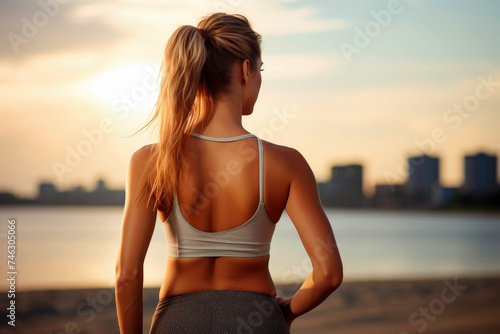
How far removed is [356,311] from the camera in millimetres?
7703

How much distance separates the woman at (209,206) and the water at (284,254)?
8.49 m

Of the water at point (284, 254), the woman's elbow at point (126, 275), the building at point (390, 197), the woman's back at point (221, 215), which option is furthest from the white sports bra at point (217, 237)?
the building at point (390, 197)

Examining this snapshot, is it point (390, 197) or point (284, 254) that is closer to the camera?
point (284, 254)

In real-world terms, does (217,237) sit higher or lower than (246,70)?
lower

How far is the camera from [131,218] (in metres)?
1.36

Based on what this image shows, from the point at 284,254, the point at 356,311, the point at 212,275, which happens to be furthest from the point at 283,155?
the point at 284,254

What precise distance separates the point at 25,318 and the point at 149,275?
221 inches

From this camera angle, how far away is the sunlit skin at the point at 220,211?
136 centimetres

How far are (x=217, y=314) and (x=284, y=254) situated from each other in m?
15.3

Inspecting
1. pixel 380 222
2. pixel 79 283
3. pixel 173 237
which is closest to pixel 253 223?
pixel 173 237

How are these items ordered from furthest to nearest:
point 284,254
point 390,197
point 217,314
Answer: point 390,197
point 284,254
point 217,314

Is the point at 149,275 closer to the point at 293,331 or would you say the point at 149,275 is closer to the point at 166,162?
the point at 293,331

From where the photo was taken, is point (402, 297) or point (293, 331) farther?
point (402, 297)

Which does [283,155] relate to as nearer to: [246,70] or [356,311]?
[246,70]
